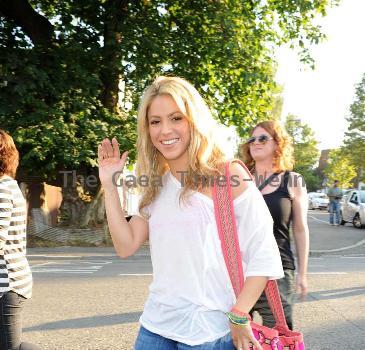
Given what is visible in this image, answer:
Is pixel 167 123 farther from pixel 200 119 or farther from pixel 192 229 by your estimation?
pixel 192 229

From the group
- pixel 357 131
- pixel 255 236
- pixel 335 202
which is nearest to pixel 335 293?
pixel 255 236

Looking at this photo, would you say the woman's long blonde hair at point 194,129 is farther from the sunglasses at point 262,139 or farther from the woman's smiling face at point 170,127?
the sunglasses at point 262,139

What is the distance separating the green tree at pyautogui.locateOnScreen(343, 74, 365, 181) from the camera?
51.8 metres

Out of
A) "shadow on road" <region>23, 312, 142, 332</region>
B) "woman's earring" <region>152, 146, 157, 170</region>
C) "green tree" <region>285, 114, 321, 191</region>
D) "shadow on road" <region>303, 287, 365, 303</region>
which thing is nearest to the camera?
"woman's earring" <region>152, 146, 157, 170</region>

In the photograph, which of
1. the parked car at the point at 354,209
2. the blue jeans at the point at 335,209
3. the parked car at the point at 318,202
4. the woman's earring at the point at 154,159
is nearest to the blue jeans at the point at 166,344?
the woman's earring at the point at 154,159

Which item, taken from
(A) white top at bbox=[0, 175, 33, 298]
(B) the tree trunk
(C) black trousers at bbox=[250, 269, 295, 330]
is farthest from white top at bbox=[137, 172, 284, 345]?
(B) the tree trunk

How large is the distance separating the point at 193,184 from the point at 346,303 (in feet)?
18.3

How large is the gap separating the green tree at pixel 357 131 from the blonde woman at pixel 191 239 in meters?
52.7

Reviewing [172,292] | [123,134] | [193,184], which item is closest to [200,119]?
[193,184]

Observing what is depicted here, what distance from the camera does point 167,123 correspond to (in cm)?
204

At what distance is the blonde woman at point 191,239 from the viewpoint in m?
1.84

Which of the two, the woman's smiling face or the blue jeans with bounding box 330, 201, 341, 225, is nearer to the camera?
the woman's smiling face

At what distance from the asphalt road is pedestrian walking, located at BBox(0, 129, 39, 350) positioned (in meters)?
1.90

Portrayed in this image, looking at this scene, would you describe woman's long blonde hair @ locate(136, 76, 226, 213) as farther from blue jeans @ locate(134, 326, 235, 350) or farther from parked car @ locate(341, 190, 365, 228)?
parked car @ locate(341, 190, 365, 228)
